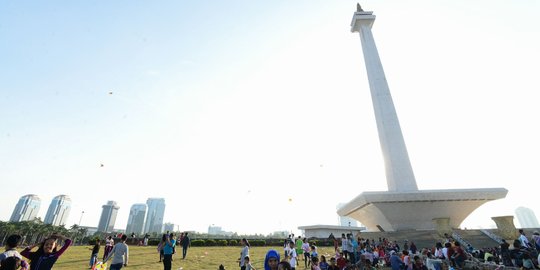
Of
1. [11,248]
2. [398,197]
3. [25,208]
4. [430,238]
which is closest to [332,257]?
[11,248]

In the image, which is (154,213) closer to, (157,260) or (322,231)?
(322,231)

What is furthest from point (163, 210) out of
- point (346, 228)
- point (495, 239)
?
point (495, 239)

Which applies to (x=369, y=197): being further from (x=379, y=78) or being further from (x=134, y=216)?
(x=134, y=216)

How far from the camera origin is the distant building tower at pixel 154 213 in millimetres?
173250

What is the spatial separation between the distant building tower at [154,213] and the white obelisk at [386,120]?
546ft

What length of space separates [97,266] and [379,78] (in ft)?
138

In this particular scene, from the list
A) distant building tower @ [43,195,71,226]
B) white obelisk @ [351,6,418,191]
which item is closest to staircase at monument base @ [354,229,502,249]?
white obelisk @ [351,6,418,191]

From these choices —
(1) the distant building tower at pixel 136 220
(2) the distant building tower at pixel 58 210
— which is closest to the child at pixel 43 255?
(1) the distant building tower at pixel 136 220

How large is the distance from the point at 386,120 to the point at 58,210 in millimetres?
175099

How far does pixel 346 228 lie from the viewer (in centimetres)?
4734

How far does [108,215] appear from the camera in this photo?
15262 cm

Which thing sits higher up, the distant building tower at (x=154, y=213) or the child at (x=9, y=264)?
the distant building tower at (x=154, y=213)

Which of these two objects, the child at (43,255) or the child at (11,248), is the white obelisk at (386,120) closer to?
the child at (43,255)

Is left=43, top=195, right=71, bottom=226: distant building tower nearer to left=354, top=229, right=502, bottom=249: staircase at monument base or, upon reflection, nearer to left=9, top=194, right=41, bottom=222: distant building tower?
left=9, top=194, right=41, bottom=222: distant building tower
